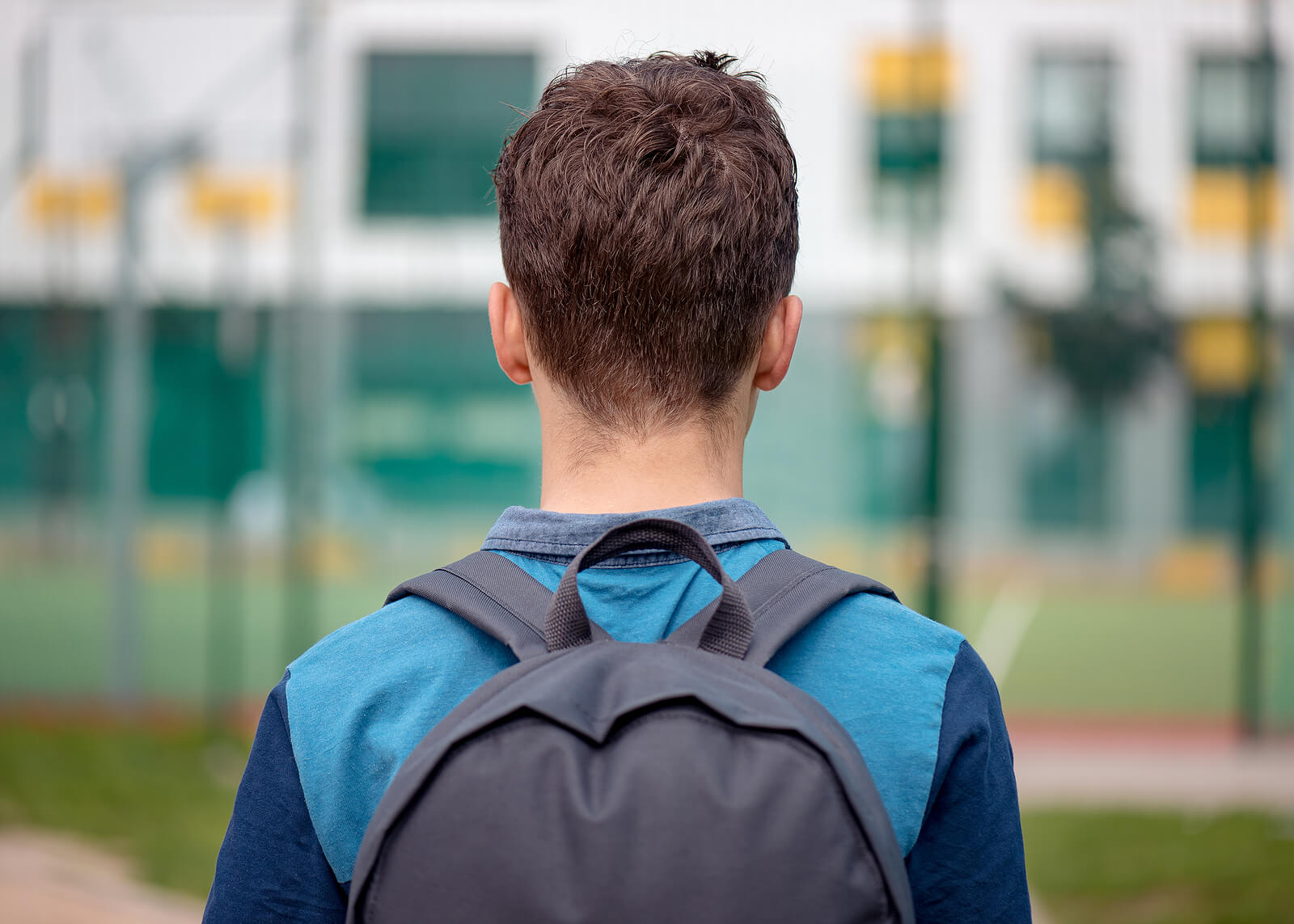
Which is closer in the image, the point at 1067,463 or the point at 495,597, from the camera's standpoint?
the point at 495,597

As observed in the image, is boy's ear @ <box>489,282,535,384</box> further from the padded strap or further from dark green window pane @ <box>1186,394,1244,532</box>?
dark green window pane @ <box>1186,394,1244,532</box>

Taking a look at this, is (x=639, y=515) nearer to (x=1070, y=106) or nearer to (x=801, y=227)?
(x=801, y=227)

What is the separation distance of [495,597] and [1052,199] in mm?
6286

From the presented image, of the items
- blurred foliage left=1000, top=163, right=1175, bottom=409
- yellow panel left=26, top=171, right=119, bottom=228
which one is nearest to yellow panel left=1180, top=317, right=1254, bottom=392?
blurred foliage left=1000, top=163, right=1175, bottom=409

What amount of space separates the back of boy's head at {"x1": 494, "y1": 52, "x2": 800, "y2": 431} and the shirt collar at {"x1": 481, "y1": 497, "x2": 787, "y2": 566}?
3.4 inches

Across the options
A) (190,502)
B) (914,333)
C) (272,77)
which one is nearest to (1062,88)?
(914,333)

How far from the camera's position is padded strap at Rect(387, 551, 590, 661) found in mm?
979

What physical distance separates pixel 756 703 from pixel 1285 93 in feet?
20.8

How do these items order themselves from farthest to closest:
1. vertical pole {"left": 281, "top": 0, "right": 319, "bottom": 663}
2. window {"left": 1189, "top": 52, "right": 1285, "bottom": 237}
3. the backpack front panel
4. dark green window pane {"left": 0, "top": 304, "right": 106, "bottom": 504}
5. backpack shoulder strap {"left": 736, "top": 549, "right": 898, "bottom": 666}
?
1. dark green window pane {"left": 0, "top": 304, "right": 106, "bottom": 504}
2. vertical pole {"left": 281, "top": 0, "right": 319, "bottom": 663}
3. window {"left": 1189, "top": 52, "right": 1285, "bottom": 237}
4. backpack shoulder strap {"left": 736, "top": 549, "right": 898, "bottom": 666}
5. the backpack front panel

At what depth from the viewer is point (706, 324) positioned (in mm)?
1058

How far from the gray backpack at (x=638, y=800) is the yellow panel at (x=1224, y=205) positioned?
6.01 meters

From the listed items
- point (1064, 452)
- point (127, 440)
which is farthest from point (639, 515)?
point (127, 440)

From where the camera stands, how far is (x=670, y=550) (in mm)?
991

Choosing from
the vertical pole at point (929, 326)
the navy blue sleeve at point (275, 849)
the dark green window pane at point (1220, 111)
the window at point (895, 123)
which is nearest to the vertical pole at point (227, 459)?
the window at point (895, 123)
